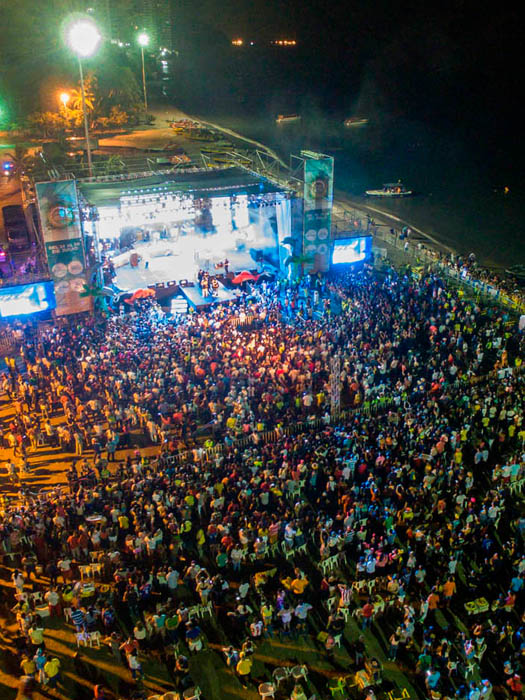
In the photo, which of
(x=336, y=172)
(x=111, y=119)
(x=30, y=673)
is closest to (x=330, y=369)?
(x=30, y=673)

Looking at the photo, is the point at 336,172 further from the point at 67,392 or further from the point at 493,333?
the point at 67,392

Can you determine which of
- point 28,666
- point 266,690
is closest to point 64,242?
point 28,666

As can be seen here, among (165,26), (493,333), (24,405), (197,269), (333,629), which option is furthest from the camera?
(165,26)

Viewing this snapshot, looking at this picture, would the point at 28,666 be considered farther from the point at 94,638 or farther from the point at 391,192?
the point at 391,192

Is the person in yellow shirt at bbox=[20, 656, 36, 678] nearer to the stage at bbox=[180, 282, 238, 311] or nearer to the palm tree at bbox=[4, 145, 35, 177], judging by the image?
the stage at bbox=[180, 282, 238, 311]

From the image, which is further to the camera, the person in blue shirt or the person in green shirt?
the person in green shirt

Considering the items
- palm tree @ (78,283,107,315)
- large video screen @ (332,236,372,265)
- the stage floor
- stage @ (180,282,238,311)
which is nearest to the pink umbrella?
stage @ (180,282,238,311)

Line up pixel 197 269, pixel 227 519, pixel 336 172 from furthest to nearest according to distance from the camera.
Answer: pixel 336 172 → pixel 197 269 → pixel 227 519
